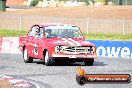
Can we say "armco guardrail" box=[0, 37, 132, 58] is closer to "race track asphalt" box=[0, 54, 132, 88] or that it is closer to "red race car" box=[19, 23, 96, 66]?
"race track asphalt" box=[0, 54, 132, 88]

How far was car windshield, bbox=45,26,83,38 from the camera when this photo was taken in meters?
23.2

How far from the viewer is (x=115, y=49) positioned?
28.5 m

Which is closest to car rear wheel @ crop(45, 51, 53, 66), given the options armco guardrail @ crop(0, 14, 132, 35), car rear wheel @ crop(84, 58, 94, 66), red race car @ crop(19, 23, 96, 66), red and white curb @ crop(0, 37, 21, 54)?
red race car @ crop(19, 23, 96, 66)

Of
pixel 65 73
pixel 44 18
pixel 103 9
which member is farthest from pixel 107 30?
pixel 65 73

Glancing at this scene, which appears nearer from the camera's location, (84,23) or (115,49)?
(115,49)

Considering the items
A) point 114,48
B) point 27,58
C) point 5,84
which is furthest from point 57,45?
point 114,48

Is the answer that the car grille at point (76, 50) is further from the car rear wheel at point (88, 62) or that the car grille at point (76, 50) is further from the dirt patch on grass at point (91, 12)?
the dirt patch on grass at point (91, 12)

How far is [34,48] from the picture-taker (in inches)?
931

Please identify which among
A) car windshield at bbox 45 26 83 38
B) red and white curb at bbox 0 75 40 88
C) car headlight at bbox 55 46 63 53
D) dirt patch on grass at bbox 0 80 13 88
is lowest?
red and white curb at bbox 0 75 40 88

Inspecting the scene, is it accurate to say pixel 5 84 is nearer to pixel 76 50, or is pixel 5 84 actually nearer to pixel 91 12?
pixel 76 50

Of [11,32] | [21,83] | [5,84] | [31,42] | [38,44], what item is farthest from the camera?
[11,32]

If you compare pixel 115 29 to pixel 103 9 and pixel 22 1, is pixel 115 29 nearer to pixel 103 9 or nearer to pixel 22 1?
pixel 103 9

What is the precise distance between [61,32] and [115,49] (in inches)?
227

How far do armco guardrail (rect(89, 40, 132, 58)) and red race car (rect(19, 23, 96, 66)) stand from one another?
16.5 ft
